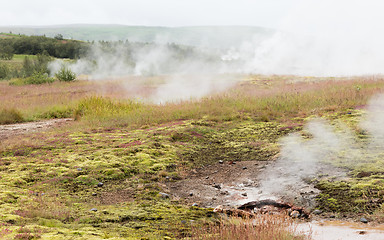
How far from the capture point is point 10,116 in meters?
14.3

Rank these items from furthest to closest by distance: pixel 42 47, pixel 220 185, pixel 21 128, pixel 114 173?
1. pixel 42 47
2. pixel 21 128
3. pixel 114 173
4. pixel 220 185

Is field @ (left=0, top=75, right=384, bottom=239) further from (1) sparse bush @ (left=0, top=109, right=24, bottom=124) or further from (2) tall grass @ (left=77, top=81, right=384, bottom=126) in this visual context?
(1) sparse bush @ (left=0, top=109, right=24, bottom=124)

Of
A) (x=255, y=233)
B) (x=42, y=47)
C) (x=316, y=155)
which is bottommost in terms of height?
(x=316, y=155)

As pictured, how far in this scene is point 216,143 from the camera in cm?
941

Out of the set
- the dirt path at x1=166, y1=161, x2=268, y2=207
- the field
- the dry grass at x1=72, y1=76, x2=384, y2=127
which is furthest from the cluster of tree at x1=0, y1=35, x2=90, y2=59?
the dirt path at x1=166, y1=161, x2=268, y2=207

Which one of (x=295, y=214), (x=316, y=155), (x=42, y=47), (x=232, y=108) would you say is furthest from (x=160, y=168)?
(x=42, y=47)

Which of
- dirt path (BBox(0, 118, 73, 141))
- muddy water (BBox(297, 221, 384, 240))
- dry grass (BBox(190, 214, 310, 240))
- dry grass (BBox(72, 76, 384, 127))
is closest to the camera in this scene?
dry grass (BBox(190, 214, 310, 240))

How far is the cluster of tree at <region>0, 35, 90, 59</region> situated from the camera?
62013 mm

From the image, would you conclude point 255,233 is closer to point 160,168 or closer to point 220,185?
point 220,185

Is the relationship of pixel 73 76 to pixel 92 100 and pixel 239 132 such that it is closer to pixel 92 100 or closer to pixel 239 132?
pixel 92 100

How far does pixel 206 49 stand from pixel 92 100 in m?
38.8

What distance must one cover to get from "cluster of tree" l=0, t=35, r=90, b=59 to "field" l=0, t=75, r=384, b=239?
2029 inches

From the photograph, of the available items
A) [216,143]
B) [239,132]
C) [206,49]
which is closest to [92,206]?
[216,143]

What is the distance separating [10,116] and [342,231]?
44.1 feet
